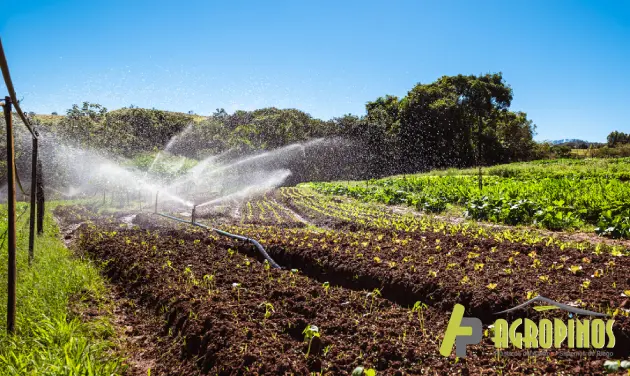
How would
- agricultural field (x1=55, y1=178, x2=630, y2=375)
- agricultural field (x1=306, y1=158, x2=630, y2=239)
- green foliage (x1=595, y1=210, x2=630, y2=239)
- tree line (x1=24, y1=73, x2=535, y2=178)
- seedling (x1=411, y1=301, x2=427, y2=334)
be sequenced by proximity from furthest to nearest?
1. tree line (x1=24, y1=73, x2=535, y2=178)
2. agricultural field (x1=306, y1=158, x2=630, y2=239)
3. green foliage (x1=595, y1=210, x2=630, y2=239)
4. seedling (x1=411, y1=301, x2=427, y2=334)
5. agricultural field (x1=55, y1=178, x2=630, y2=375)

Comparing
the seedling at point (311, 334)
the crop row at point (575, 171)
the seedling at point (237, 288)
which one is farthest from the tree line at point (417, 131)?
the seedling at point (311, 334)

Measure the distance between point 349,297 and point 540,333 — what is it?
6.30 feet

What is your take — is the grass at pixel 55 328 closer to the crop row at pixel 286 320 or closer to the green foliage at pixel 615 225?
the crop row at pixel 286 320

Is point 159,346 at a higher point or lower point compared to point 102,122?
lower

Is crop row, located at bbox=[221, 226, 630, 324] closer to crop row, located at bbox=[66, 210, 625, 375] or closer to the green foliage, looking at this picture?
crop row, located at bbox=[66, 210, 625, 375]

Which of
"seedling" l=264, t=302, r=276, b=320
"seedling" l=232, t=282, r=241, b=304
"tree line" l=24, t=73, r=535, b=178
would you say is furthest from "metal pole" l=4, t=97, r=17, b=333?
"tree line" l=24, t=73, r=535, b=178

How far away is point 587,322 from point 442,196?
10.4 m

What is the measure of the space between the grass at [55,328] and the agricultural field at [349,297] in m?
0.36

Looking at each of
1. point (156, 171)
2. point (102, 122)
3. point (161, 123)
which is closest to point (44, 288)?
point (156, 171)

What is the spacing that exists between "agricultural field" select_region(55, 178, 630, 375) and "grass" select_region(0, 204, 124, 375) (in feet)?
1.17

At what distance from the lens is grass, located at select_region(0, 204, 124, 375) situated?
3074 millimetres

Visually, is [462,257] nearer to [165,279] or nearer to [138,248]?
[165,279]

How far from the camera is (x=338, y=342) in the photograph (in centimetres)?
338

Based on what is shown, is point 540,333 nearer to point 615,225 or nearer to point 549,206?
point 615,225
